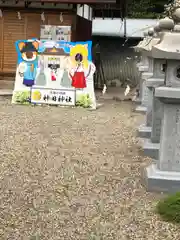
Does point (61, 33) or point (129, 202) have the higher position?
point (61, 33)

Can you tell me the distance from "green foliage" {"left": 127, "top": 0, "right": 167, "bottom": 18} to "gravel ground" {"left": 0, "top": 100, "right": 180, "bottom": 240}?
1314 cm

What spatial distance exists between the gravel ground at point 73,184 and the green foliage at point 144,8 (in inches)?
517

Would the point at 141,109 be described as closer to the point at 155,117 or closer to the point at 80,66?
the point at 80,66

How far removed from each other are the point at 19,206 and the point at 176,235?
1510 millimetres

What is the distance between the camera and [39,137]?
739 centimetres

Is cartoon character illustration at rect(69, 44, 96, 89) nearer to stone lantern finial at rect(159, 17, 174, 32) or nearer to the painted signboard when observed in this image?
the painted signboard

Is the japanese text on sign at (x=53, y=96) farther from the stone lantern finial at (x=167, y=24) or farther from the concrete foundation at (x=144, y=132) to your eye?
the stone lantern finial at (x=167, y=24)

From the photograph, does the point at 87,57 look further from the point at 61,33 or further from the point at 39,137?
the point at 39,137

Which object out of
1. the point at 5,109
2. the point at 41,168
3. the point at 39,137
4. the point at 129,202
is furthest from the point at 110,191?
the point at 5,109

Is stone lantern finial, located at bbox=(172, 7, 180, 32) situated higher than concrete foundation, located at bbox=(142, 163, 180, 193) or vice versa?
stone lantern finial, located at bbox=(172, 7, 180, 32)

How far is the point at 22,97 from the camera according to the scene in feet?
34.2

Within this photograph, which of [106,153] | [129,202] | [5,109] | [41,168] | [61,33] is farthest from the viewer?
[61,33]

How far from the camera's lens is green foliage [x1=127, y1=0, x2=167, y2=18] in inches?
819

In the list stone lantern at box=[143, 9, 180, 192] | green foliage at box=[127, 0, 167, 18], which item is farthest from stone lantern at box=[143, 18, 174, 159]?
green foliage at box=[127, 0, 167, 18]
